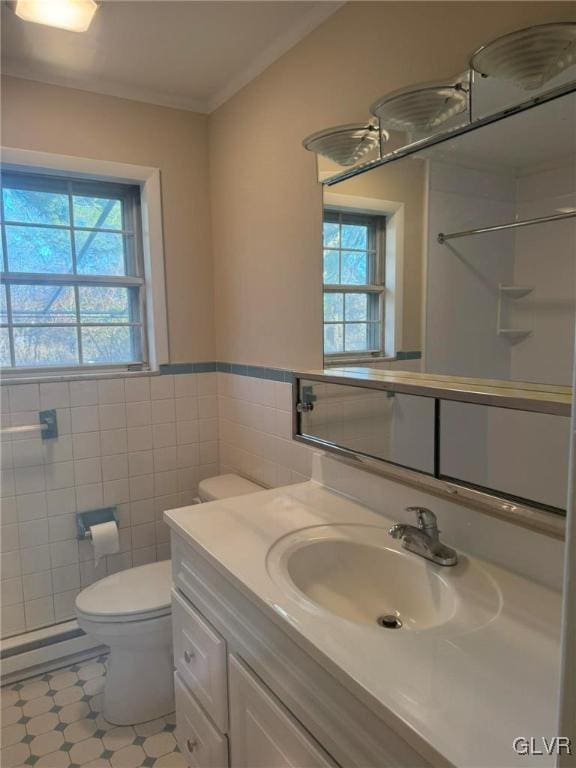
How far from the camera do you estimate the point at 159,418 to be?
7.89 ft

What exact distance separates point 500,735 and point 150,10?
2086 mm

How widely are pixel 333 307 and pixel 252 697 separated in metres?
1.16

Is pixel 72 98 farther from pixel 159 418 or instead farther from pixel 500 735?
pixel 500 735

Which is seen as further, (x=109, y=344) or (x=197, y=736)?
(x=109, y=344)

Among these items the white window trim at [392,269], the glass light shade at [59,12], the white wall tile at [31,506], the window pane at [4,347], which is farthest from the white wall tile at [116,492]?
the glass light shade at [59,12]

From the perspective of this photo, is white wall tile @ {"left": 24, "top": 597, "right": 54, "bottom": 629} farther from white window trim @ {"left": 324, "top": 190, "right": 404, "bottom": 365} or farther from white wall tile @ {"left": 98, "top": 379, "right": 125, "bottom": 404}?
white window trim @ {"left": 324, "top": 190, "right": 404, "bottom": 365}

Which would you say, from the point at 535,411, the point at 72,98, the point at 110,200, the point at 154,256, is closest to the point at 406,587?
the point at 535,411

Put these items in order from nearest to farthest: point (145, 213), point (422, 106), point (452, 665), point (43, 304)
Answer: point (452, 665) → point (422, 106) → point (43, 304) → point (145, 213)

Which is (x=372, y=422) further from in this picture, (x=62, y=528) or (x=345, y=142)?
(x=62, y=528)

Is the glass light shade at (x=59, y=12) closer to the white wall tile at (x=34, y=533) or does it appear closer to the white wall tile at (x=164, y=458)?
the white wall tile at (x=164, y=458)

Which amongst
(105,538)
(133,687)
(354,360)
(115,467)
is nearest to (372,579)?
(354,360)

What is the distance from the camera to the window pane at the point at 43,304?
214 centimetres

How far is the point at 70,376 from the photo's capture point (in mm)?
2193

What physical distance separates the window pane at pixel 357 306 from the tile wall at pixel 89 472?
1.10 metres
